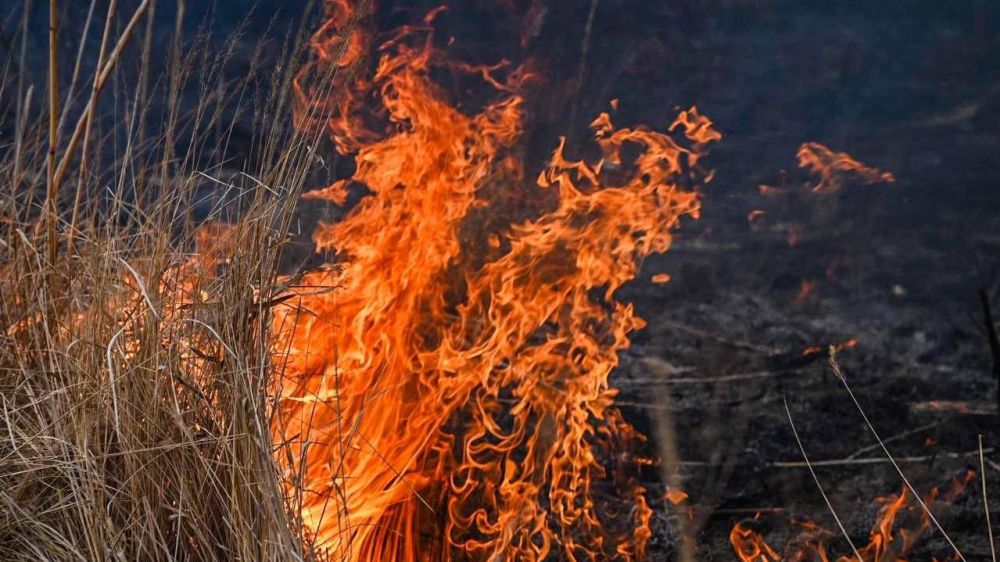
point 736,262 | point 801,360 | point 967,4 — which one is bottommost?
point 801,360

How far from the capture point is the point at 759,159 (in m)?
2.45

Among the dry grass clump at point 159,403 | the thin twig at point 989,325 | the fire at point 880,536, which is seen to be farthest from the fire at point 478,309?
the thin twig at point 989,325

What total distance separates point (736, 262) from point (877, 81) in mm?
605

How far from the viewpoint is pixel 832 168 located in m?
2.42

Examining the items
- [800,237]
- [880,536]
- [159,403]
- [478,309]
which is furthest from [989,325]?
[159,403]

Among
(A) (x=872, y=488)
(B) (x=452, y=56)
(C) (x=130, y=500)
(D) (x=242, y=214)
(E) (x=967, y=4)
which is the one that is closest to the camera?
(C) (x=130, y=500)

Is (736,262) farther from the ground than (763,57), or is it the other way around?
(763,57)

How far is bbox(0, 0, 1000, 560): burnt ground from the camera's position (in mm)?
2230

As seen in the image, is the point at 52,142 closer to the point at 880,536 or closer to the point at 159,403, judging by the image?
the point at 159,403

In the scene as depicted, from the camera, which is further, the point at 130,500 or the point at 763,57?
the point at 763,57

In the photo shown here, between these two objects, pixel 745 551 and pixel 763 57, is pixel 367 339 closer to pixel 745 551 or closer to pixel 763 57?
pixel 745 551

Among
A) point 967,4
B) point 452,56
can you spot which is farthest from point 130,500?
point 967,4

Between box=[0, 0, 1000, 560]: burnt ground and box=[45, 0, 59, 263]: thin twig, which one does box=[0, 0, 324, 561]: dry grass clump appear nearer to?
box=[45, 0, 59, 263]: thin twig

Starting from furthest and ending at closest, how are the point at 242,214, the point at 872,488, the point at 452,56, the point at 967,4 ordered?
1. the point at 452,56
2. the point at 967,4
3. the point at 872,488
4. the point at 242,214
